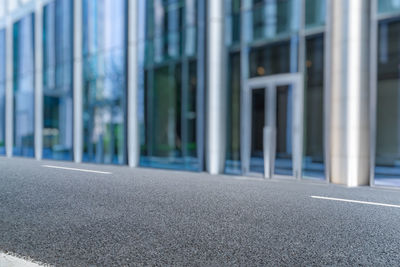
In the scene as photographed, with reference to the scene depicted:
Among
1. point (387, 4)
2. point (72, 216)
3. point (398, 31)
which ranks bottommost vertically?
point (72, 216)

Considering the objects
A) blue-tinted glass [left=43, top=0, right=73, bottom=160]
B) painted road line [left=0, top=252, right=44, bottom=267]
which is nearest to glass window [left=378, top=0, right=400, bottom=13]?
painted road line [left=0, top=252, right=44, bottom=267]

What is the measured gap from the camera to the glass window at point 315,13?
9688 millimetres

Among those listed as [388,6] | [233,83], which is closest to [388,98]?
[388,6]

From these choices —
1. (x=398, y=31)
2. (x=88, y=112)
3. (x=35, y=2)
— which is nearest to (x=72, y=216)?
(x=88, y=112)

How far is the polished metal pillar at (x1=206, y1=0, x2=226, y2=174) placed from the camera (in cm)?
1105

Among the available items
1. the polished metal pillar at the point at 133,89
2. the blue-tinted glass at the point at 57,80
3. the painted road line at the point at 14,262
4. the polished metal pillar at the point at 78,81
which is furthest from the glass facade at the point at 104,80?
the painted road line at the point at 14,262

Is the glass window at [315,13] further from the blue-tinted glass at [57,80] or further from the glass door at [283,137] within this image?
the blue-tinted glass at [57,80]

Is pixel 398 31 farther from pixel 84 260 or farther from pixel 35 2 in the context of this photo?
pixel 35 2

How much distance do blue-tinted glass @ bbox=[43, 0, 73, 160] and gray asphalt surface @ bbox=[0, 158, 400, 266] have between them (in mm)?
11505

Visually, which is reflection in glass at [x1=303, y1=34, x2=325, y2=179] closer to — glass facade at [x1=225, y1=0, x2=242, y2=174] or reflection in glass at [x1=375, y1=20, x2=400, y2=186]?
reflection in glass at [x1=375, y1=20, x2=400, y2=186]

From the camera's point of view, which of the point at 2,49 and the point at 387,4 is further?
the point at 2,49

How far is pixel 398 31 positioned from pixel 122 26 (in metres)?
12.4

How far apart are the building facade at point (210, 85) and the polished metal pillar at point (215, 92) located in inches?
1.4

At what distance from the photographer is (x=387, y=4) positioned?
29.4 ft
